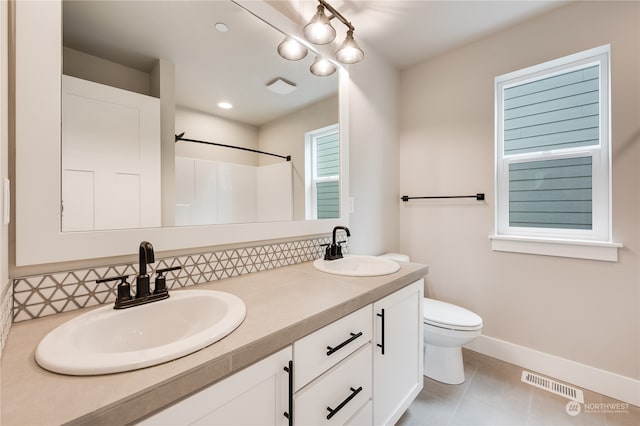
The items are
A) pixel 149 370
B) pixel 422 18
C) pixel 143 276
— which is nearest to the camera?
pixel 149 370

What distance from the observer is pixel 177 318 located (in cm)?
87

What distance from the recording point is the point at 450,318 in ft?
5.52

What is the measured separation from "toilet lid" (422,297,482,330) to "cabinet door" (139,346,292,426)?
1.12 meters

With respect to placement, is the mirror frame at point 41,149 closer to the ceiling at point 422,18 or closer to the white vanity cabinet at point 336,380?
the white vanity cabinet at point 336,380

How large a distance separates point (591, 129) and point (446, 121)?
0.90 meters

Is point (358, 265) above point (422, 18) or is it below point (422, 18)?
below

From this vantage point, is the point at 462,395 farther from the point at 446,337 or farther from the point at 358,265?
the point at 358,265

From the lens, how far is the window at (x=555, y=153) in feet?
5.58

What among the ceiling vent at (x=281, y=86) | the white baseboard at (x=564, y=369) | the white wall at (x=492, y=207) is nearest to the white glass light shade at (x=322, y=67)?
the ceiling vent at (x=281, y=86)

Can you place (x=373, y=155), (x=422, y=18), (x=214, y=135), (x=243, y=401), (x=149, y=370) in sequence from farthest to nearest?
(x=373, y=155) → (x=422, y=18) → (x=214, y=135) → (x=243, y=401) → (x=149, y=370)

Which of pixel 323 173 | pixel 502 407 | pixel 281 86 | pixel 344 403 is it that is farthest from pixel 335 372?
pixel 281 86

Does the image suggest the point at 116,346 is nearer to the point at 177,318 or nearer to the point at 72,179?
the point at 177,318

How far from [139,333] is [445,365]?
180 centimetres

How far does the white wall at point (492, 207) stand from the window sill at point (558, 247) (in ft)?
0.16
